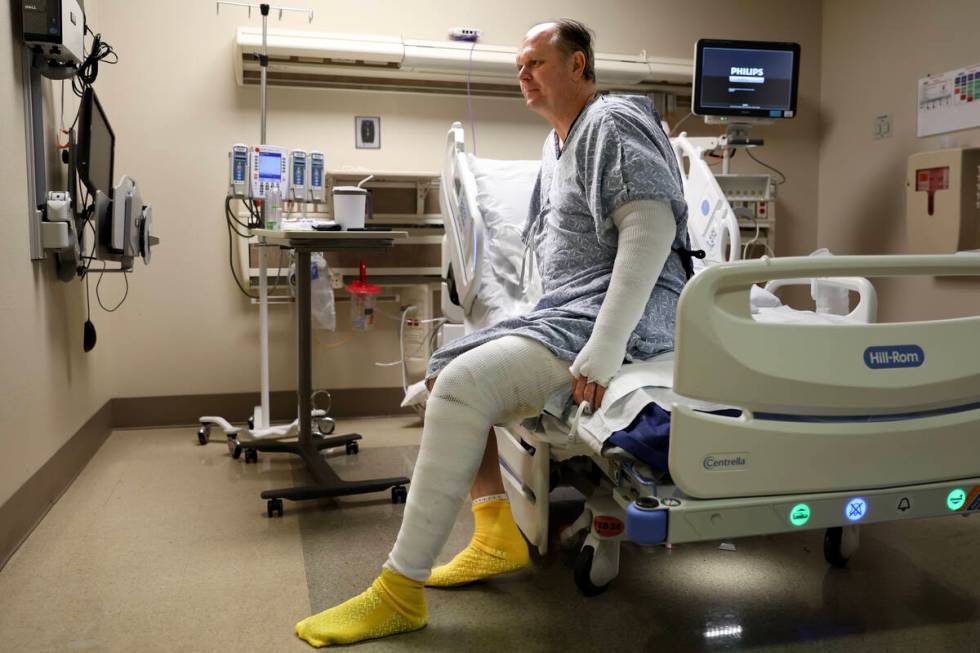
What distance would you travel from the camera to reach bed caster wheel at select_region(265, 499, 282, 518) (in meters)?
2.60

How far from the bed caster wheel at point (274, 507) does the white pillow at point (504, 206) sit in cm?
107

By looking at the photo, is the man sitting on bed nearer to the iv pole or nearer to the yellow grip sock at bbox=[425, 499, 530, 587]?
the yellow grip sock at bbox=[425, 499, 530, 587]

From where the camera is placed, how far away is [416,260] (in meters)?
4.02

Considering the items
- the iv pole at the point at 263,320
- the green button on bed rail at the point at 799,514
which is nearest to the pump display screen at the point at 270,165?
the iv pole at the point at 263,320

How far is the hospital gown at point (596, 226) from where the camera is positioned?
1764 millimetres

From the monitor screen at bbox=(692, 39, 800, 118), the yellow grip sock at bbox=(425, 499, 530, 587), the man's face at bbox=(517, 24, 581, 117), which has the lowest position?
the yellow grip sock at bbox=(425, 499, 530, 587)

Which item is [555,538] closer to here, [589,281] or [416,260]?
[589,281]

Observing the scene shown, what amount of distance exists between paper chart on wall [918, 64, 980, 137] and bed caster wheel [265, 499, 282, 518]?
3.31m

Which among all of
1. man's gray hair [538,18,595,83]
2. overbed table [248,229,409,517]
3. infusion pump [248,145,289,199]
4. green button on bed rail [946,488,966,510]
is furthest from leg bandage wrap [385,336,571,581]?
infusion pump [248,145,289,199]

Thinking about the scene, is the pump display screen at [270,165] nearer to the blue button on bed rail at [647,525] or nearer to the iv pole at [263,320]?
the iv pole at [263,320]

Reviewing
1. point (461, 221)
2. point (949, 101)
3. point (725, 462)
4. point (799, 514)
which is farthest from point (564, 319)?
point (949, 101)

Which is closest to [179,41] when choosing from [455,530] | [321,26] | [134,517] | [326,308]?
[321,26]

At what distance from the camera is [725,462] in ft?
4.85

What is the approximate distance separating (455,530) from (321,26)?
8.29ft
